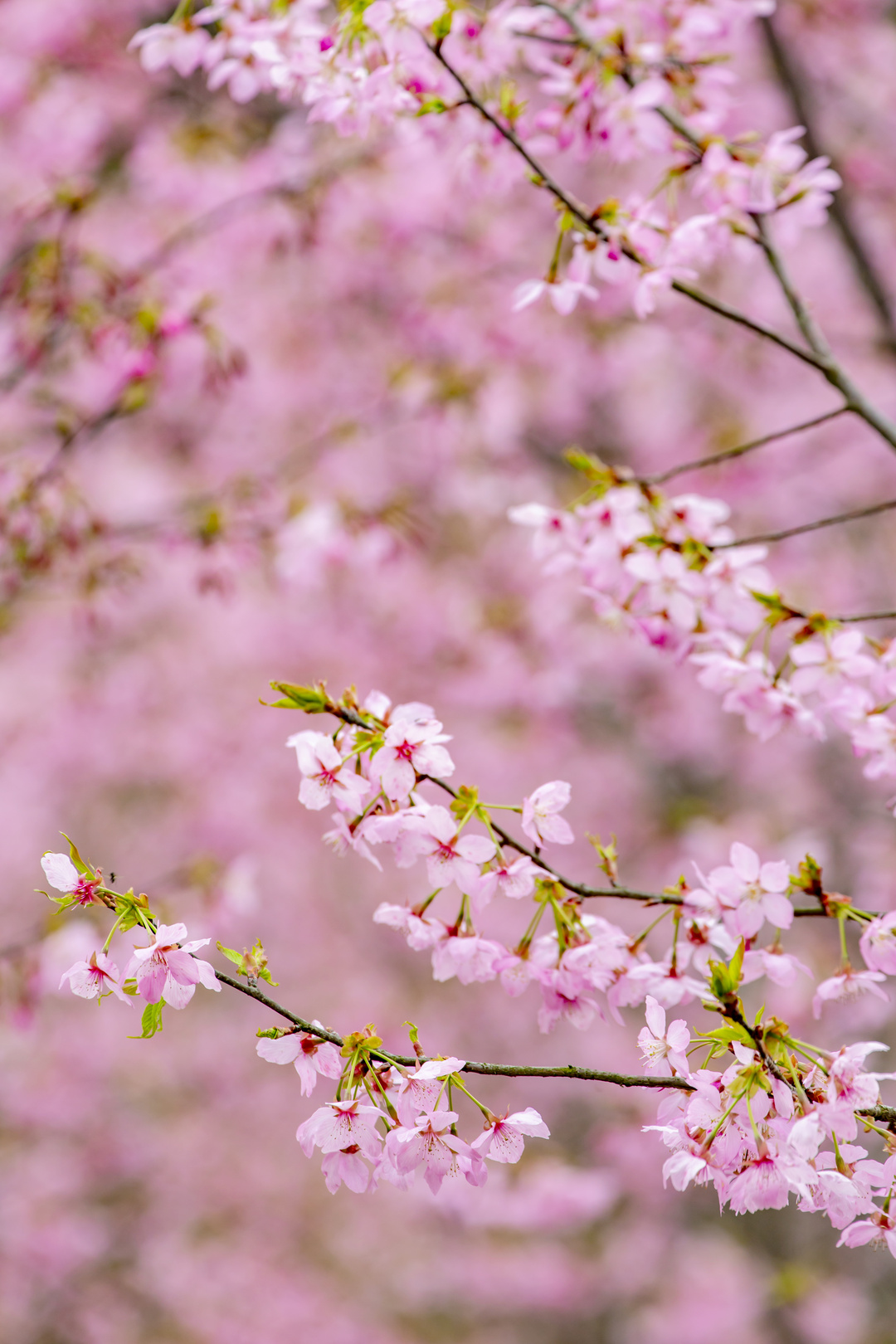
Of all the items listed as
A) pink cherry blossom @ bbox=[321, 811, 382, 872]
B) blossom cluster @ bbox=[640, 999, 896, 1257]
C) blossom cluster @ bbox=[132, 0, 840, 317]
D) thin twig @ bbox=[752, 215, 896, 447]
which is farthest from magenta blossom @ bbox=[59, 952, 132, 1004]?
thin twig @ bbox=[752, 215, 896, 447]

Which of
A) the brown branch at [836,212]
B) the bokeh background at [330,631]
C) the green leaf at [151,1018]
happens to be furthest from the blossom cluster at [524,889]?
the brown branch at [836,212]

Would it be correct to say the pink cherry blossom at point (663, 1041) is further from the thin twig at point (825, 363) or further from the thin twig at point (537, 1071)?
the thin twig at point (825, 363)

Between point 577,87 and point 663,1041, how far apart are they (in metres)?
2.03

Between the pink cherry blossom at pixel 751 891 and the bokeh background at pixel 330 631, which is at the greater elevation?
the pink cherry blossom at pixel 751 891

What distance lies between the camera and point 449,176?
5191 mm

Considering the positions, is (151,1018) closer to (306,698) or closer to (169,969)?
(169,969)

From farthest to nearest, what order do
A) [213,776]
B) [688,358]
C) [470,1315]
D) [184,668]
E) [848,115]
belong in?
[470,1315]
[184,668]
[213,776]
[688,358]
[848,115]

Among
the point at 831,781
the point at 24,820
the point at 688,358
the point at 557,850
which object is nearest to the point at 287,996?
the point at 24,820

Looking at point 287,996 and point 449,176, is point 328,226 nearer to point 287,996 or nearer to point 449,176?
point 449,176

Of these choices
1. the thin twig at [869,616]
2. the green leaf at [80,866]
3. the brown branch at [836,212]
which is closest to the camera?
the green leaf at [80,866]

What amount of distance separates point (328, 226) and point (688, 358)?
2.46 meters

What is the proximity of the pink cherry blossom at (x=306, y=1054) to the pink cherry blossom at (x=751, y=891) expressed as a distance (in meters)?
0.65

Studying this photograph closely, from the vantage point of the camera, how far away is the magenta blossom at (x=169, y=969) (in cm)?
133

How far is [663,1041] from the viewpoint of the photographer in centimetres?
143
